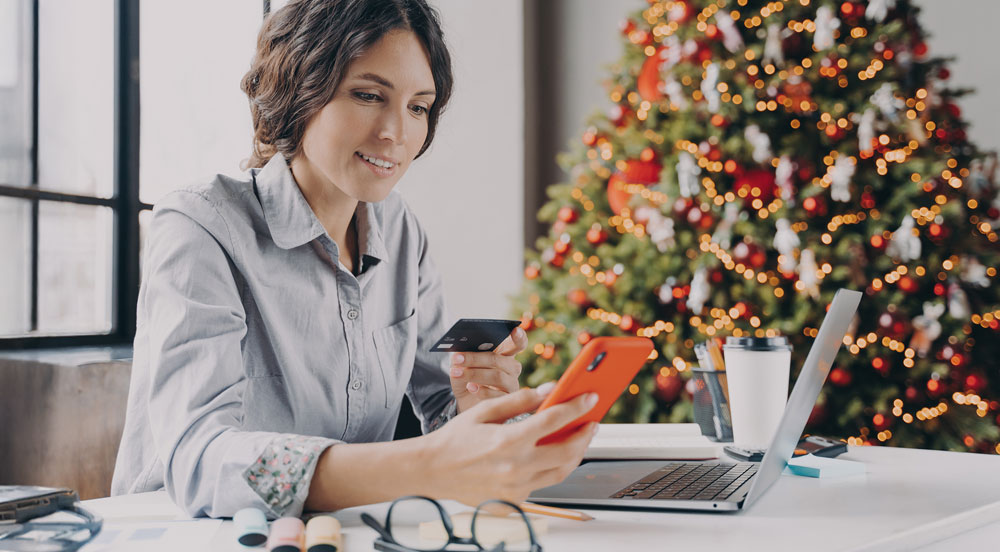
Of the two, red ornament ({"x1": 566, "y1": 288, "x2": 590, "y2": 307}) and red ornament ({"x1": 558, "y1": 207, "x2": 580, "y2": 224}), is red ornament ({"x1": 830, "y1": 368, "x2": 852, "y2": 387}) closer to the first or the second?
red ornament ({"x1": 566, "y1": 288, "x2": 590, "y2": 307})

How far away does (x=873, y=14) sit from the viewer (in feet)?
8.70

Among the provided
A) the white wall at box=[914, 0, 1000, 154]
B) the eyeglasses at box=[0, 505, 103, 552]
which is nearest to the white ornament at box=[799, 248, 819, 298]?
the white wall at box=[914, 0, 1000, 154]

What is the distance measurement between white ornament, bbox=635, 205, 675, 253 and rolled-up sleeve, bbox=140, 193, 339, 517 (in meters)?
1.91

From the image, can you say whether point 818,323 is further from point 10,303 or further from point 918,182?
point 10,303

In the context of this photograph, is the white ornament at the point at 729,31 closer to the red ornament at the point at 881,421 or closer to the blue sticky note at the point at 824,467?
the red ornament at the point at 881,421

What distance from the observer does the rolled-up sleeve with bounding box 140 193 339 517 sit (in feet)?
2.50

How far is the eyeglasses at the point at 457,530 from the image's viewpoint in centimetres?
62

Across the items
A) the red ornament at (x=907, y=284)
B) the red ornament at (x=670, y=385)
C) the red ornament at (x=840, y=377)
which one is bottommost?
the red ornament at (x=670, y=385)

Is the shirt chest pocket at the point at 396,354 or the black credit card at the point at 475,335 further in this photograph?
the shirt chest pocket at the point at 396,354

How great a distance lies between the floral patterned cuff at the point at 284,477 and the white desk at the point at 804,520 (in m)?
0.04

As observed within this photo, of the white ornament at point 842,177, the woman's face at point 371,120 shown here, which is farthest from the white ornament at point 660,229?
the woman's face at point 371,120

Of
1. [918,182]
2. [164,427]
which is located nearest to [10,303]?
[164,427]

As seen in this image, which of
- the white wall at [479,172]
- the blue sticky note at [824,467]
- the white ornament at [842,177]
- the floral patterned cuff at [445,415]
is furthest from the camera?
the white wall at [479,172]

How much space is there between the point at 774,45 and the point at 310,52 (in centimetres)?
201
